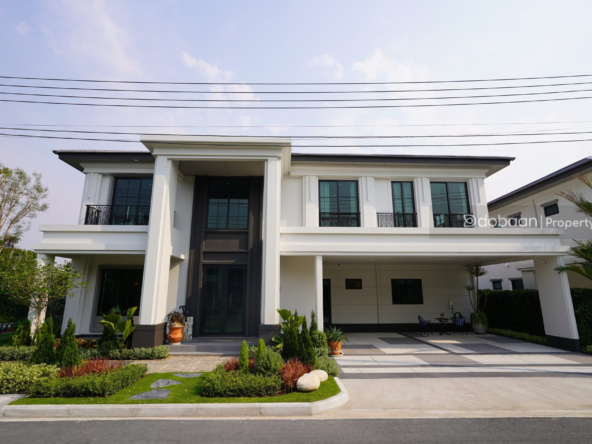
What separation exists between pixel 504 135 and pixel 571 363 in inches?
290

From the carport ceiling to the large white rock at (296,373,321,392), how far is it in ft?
27.0

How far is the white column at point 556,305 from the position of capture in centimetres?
1087

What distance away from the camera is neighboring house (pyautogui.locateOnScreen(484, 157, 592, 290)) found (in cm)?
1445

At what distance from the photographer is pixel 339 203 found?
48.2 feet

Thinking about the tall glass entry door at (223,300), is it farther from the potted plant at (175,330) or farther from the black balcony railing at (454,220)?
the black balcony railing at (454,220)

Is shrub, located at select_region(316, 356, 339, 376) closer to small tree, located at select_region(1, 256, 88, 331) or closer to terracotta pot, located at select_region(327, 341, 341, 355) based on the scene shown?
terracotta pot, located at select_region(327, 341, 341, 355)

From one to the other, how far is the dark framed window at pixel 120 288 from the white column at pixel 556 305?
16.0m

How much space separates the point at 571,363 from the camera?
926 cm

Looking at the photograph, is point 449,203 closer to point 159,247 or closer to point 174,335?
point 159,247

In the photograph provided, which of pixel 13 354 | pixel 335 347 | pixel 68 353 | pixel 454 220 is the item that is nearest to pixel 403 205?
pixel 454 220

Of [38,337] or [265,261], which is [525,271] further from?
[38,337]

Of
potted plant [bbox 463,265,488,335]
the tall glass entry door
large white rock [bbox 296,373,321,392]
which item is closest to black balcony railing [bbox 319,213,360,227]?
the tall glass entry door

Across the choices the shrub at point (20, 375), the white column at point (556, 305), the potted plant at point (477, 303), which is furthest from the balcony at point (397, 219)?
the shrub at point (20, 375)

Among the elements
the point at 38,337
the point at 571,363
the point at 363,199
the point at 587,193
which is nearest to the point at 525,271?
the point at 587,193
